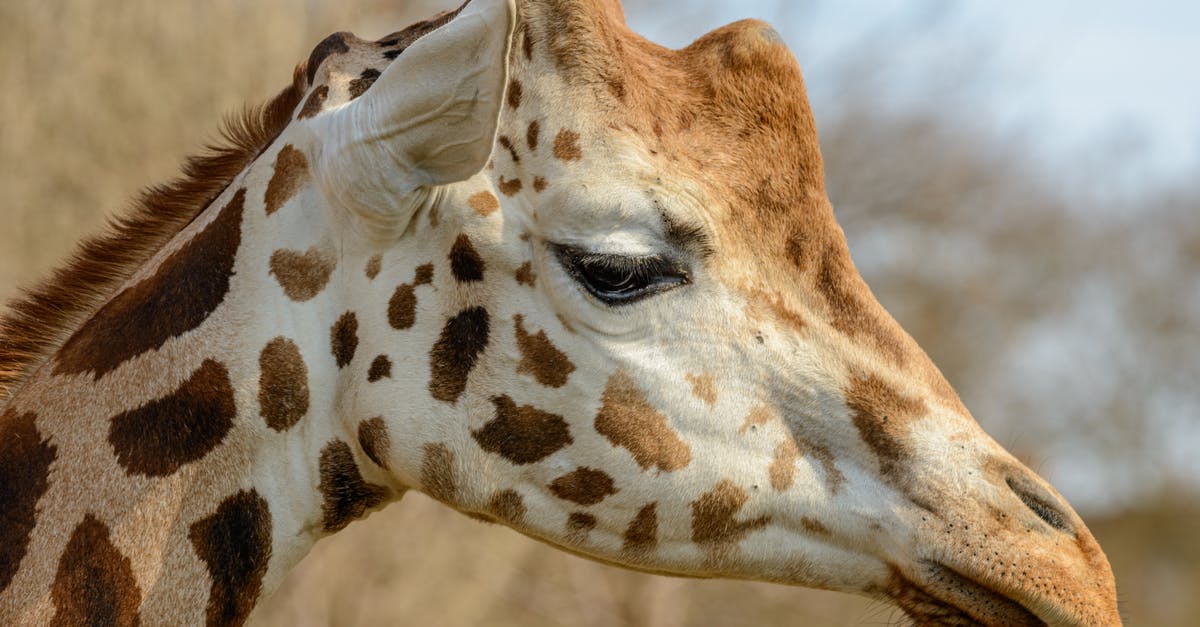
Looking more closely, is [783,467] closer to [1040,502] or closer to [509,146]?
[1040,502]

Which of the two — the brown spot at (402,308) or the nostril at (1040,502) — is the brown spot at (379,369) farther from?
the nostril at (1040,502)

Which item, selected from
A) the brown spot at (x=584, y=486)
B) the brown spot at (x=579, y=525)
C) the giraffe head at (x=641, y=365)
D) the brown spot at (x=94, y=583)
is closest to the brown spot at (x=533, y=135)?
the giraffe head at (x=641, y=365)

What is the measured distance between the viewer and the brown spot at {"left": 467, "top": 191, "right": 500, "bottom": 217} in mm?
2918

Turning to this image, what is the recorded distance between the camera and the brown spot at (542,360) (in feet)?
9.34

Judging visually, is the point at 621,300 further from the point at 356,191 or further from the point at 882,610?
the point at 882,610

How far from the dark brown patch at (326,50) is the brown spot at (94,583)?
1.30 m

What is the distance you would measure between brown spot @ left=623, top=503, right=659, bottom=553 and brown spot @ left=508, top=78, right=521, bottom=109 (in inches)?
41.3

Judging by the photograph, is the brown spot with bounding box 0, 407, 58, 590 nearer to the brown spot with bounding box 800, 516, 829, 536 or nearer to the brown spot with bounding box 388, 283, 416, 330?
the brown spot with bounding box 388, 283, 416, 330

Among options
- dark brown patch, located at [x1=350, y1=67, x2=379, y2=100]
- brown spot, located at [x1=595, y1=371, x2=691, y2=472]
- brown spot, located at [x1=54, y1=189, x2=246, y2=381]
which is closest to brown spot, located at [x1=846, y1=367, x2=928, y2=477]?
brown spot, located at [x1=595, y1=371, x2=691, y2=472]

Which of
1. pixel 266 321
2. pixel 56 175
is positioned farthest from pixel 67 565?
pixel 56 175

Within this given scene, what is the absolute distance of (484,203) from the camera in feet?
9.61

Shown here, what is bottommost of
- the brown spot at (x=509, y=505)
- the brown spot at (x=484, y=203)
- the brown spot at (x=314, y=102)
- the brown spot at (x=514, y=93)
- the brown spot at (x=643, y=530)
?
the brown spot at (x=509, y=505)

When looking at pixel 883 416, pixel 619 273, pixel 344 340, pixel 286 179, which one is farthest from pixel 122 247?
pixel 883 416

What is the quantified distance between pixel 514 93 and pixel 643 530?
3.73ft
